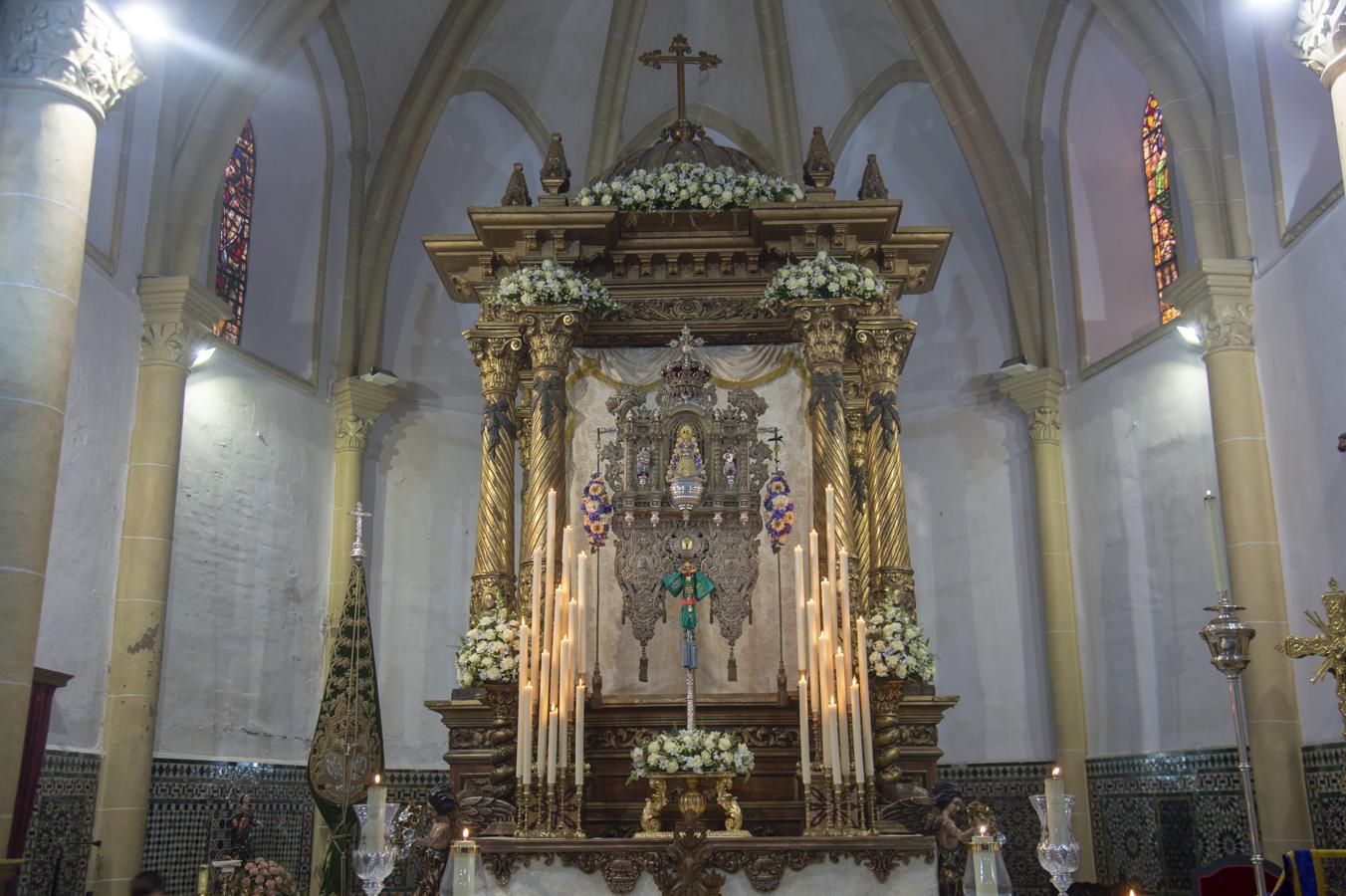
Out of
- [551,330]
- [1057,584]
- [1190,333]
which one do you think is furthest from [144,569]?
[1190,333]

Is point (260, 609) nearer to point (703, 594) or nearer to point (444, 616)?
point (444, 616)

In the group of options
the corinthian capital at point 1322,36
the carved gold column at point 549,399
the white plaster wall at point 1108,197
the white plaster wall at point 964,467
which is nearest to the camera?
the corinthian capital at point 1322,36

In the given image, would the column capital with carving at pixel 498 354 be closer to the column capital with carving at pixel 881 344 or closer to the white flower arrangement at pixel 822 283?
the white flower arrangement at pixel 822 283

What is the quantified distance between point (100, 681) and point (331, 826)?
2.46m

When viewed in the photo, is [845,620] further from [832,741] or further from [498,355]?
[498,355]

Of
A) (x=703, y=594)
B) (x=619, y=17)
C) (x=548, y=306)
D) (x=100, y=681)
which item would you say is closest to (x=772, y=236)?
(x=548, y=306)

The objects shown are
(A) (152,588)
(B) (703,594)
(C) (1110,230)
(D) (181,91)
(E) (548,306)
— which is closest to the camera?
(B) (703,594)

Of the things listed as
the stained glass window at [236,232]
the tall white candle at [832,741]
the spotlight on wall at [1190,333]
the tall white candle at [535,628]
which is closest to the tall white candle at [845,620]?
the tall white candle at [832,741]

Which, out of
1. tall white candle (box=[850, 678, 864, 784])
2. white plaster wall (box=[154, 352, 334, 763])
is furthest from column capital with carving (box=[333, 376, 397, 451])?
tall white candle (box=[850, 678, 864, 784])

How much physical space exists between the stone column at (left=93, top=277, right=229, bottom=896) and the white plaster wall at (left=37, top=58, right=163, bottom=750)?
0.11m

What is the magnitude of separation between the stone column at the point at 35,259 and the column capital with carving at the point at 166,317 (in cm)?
529

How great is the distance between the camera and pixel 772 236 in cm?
1094

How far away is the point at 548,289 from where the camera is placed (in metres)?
10.6

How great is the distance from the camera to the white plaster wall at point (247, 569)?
13.3m
